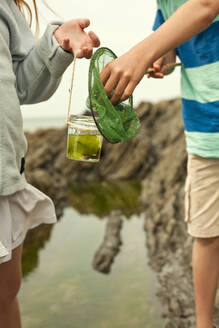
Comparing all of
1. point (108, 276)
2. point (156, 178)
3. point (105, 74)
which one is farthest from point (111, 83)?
point (156, 178)

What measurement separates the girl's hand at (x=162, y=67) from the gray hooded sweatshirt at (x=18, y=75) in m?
0.51

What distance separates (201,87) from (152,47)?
1.84 feet

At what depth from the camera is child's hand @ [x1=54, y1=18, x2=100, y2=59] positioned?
1.37m

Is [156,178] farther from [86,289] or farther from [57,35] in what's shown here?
[57,35]

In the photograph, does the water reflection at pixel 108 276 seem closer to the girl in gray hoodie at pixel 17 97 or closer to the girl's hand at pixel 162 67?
the girl in gray hoodie at pixel 17 97

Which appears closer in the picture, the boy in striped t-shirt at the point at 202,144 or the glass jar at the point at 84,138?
the glass jar at the point at 84,138

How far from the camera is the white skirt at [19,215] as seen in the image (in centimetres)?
134

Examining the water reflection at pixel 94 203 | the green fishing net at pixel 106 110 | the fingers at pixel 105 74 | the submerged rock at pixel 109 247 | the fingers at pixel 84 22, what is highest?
the fingers at pixel 84 22

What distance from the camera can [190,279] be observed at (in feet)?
Answer: 10.4

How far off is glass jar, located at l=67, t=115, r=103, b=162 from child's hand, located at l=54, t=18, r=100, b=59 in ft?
0.74

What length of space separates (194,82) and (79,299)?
2204 mm

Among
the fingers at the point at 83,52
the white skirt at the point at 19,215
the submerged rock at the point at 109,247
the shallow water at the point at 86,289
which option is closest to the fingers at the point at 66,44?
the fingers at the point at 83,52

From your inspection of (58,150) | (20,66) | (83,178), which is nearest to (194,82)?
(20,66)

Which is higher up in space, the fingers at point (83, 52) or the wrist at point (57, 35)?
the wrist at point (57, 35)
